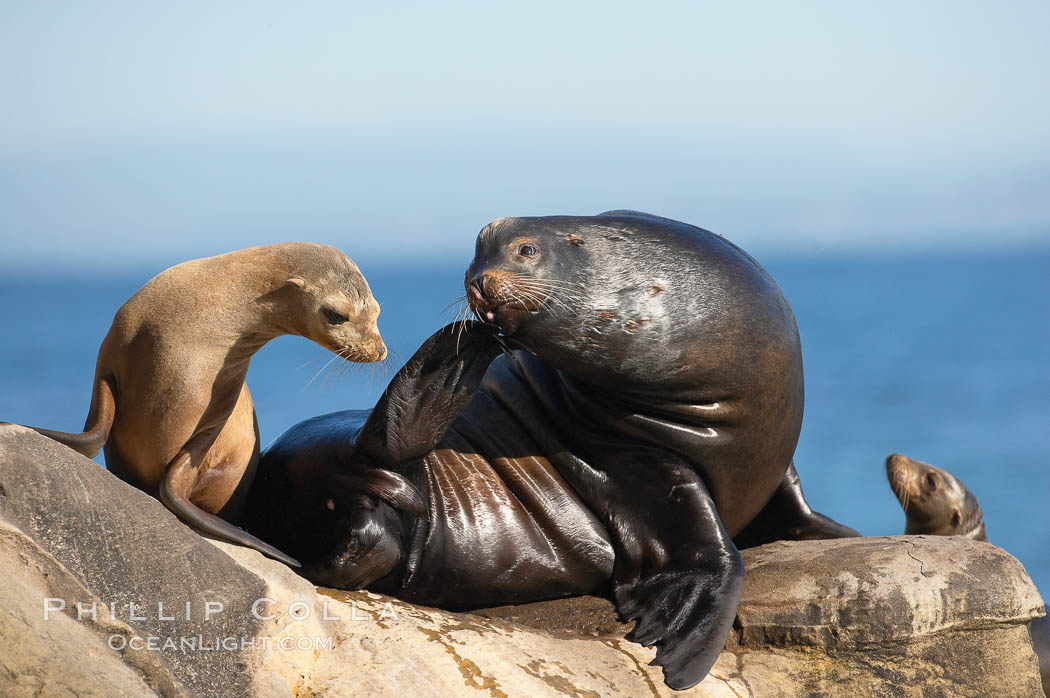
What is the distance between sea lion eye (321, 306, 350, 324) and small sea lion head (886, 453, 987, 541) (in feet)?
12.3

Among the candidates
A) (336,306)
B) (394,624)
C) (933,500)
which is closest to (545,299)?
(336,306)

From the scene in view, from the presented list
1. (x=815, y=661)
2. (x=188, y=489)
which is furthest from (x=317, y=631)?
(x=815, y=661)

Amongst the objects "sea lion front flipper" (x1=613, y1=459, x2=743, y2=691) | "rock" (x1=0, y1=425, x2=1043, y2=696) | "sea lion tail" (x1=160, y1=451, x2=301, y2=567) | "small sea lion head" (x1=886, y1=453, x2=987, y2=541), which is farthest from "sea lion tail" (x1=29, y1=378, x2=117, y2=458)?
"small sea lion head" (x1=886, y1=453, x2=987, y2=541)

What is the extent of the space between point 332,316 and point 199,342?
1.31 feet

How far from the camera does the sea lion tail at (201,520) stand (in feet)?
11.8

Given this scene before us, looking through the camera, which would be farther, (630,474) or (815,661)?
(630,474)

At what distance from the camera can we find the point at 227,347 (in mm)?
3830

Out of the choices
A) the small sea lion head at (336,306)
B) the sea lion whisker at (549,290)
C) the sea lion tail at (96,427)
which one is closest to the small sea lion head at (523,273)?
the sea lion whisker at (549,290)

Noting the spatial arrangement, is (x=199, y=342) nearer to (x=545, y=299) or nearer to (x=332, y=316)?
(x=332, y=316)

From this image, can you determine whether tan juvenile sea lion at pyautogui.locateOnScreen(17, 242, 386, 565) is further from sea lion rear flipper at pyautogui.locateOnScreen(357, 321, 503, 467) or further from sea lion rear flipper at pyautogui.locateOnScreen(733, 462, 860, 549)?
sea lion rear flipper at pyautogui.locateOnScreen(733, 462, 860, 549)

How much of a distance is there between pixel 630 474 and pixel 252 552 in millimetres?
1301

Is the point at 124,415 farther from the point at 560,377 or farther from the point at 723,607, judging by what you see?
the point at 723,607

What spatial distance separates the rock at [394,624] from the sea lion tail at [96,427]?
468 millimetres

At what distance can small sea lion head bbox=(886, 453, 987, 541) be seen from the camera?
6.30 meters
